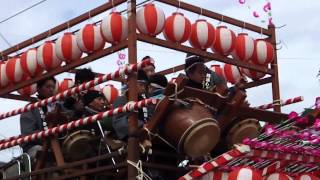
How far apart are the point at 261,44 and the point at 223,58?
29.2 inches

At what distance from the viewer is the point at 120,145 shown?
5.20 metres


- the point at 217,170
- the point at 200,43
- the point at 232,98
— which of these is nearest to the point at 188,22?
the point at 200,43

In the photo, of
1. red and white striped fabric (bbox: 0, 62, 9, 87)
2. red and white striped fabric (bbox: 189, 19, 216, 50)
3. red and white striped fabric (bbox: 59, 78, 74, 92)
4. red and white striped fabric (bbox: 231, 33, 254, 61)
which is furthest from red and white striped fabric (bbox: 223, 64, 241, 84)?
red and white striped fabric (bbox: 0, 62, 9, 87)

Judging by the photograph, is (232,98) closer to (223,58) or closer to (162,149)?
(162,149)

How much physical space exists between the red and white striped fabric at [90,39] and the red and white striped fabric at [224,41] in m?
1.36

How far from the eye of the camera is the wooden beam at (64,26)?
5826mm

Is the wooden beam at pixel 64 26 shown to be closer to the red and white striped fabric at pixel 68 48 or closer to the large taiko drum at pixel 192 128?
the red and white striped fabric at pixel 68 48

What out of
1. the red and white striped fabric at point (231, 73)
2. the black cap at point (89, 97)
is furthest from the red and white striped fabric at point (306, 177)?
the red and white striped fabric at point (231, 73)

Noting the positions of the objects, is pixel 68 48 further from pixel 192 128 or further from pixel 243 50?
pixel 192 128

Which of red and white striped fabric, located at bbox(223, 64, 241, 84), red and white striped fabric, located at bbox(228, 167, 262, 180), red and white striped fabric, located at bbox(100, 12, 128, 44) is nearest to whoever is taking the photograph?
red and white striped fabric, located at bbox(228, 167, 262, 180)

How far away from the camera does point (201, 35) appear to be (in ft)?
21.6

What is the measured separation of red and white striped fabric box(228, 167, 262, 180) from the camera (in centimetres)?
435

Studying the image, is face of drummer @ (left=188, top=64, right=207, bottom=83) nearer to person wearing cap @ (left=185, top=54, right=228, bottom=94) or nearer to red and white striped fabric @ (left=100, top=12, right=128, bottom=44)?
person wearing cap @ (left=185, top=54, right=228, bottom=94)

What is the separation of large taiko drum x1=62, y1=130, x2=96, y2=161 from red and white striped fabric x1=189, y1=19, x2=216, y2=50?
1667mm
